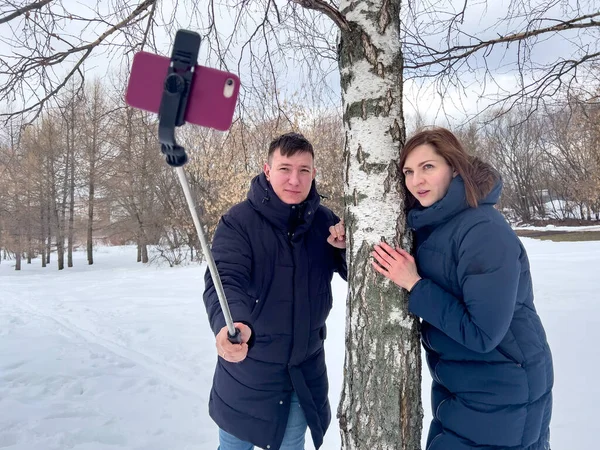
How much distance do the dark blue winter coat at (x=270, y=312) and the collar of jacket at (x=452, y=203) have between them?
589 mm

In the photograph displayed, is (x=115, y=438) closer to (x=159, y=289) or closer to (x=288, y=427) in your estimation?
(x=288, y=427)

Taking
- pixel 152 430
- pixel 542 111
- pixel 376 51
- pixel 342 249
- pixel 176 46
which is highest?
pixel 542 111

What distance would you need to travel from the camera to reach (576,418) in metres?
2.96

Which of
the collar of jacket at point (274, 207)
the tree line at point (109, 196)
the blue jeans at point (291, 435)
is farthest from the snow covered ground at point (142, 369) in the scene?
the tree line at point (109, 196)

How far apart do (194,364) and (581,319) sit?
4.51 metres

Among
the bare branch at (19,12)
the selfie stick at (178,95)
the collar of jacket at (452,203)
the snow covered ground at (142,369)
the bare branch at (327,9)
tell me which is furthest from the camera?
the snow covered ground at (142,369)

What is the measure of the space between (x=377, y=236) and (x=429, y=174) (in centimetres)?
34

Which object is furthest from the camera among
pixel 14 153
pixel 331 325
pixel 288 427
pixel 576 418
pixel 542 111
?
pixel 331 325

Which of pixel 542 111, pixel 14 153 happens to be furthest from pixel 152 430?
pixel 542 111

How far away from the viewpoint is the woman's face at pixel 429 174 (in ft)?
5.20

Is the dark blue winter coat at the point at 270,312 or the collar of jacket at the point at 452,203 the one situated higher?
the collar of jacket at the point at 452,203

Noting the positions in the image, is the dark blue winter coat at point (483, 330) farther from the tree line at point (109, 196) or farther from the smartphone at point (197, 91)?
the tree line at point (109, 196)

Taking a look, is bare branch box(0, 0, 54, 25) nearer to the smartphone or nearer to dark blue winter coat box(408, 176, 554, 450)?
the smartphone

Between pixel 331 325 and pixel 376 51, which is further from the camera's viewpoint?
pixel 331 325
